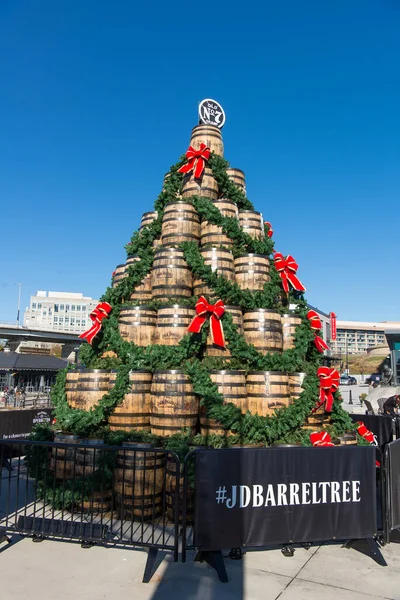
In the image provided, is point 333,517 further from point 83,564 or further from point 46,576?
point 46,576

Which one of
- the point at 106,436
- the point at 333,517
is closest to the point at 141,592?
the point at 333,517

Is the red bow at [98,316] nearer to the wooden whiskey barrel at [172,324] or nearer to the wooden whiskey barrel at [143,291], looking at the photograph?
the wooden whiskey barrel at [143,291]

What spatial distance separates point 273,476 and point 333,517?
3.16ft

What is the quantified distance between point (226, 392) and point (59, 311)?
13603 cm

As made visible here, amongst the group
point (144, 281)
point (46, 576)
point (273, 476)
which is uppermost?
point (144, 281)

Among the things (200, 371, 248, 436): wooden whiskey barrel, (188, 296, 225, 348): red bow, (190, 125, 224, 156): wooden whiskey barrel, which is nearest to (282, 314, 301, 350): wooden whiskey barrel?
(188, 296, 225, 348): red bow

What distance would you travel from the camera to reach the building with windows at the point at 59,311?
440 ft

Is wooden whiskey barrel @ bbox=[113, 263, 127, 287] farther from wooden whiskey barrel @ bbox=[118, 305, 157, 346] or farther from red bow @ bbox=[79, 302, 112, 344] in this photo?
wooden whiskey barrel @ bbox=[118, 305, 157, 346]

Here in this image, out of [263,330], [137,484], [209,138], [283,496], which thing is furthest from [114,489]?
[209,138]

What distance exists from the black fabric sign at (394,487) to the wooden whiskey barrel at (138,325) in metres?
4.73

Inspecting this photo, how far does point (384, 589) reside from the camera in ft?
16.0

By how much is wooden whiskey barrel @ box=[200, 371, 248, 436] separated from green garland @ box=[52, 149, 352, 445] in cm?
13

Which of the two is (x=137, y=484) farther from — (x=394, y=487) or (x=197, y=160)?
(x=197, y=160)

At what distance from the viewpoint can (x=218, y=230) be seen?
10.0m
